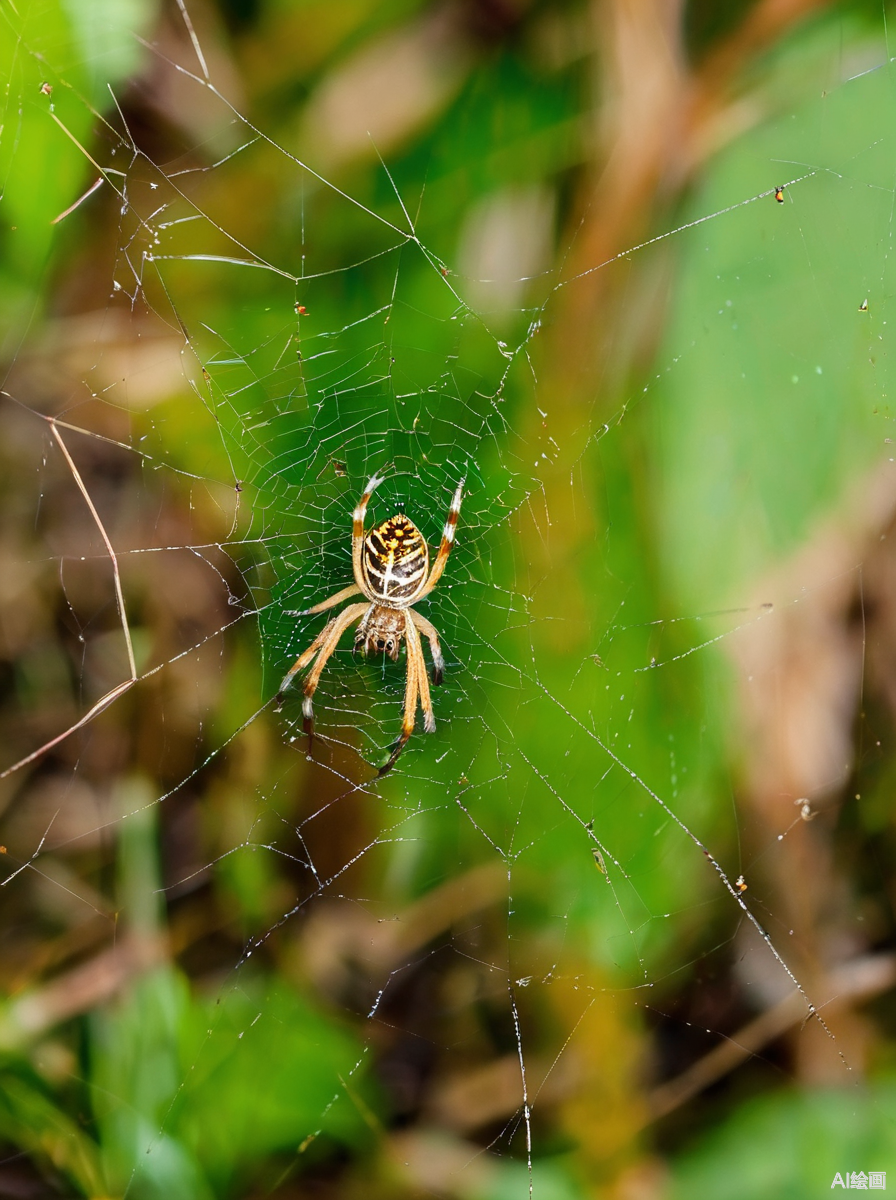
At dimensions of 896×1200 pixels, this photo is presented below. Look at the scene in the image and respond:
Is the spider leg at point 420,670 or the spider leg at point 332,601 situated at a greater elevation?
the spider leg at point 332,601

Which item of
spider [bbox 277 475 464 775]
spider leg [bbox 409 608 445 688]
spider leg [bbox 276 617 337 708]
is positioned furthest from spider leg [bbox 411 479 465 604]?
spider leg [bbox 276 617 337 708]

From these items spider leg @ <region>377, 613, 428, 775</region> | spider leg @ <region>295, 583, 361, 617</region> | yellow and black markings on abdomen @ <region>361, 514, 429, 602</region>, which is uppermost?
yellow and black markings on abdomen @ <region>361, 514, 429, 602</region>

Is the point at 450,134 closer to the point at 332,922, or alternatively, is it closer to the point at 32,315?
the point at 32,315

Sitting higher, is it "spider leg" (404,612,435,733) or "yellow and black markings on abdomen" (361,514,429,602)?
"yellow and black markings on abdomen" (361,514,429,602)

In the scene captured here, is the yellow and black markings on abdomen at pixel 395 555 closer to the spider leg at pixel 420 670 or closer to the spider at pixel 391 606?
the spider at pixel 391 606

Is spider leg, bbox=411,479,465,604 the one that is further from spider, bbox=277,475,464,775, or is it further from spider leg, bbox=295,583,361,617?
spider leg, bbox=295,583,361,617

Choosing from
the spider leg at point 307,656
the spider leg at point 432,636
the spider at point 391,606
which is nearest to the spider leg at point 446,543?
the spider at point 391,606
